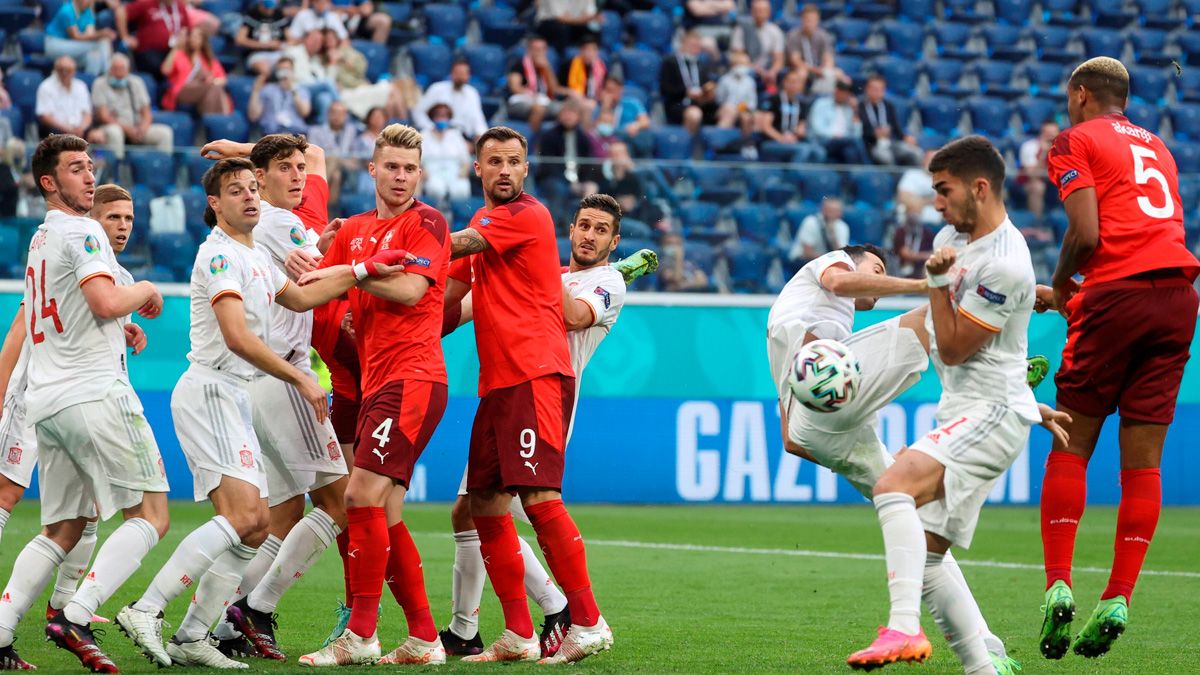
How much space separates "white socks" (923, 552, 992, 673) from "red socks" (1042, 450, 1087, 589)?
1.20m

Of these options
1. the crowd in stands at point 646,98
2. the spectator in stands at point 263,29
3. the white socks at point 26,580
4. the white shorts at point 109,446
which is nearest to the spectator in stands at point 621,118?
the crowd in stands at point 646,98

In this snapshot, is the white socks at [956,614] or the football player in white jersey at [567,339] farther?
the football player in white jersey at [567,339]

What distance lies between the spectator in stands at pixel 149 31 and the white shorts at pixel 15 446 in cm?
931

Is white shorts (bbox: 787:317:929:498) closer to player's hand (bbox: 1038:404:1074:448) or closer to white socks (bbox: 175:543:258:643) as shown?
player's hand (bbox: 1038:404:1074:448)

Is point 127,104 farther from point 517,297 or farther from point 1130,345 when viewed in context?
point 1130,345

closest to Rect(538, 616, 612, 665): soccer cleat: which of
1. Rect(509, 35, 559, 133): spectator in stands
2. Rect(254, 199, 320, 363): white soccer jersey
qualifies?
Rect(254, 199, 320, 363): white soccer jersey

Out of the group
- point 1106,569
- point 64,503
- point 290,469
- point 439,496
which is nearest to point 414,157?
point 290,469

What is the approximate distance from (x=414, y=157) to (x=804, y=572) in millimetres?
4668

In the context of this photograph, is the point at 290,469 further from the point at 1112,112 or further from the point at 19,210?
the point at 19,210

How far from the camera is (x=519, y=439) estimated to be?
6.32m

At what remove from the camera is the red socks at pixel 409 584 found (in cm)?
613

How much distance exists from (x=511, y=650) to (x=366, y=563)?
0.79m

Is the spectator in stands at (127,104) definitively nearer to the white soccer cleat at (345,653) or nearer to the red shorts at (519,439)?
the red shorts at (519,439)

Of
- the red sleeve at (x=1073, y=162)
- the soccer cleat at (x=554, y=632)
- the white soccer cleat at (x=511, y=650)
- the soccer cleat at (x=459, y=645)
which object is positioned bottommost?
the soccer cleat at (x=459, y=645)
